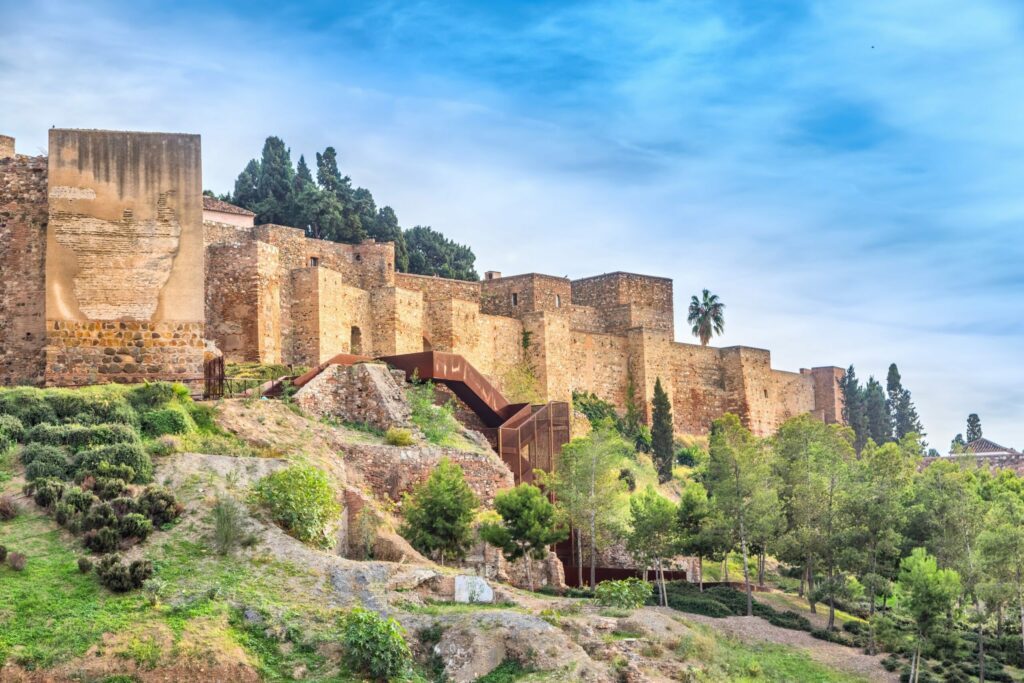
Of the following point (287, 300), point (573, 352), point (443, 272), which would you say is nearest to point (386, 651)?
point (287, 300)

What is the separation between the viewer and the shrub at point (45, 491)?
23234 mm

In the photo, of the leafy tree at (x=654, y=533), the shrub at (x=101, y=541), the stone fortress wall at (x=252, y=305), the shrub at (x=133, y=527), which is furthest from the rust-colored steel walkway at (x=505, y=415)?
the shrub at (x=101, y=541)

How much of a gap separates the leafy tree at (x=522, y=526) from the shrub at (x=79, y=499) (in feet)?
33.3

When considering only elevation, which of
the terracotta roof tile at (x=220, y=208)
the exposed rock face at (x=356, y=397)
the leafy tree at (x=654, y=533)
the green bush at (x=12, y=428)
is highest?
the terracotta roof tile at (x=220, y=208)

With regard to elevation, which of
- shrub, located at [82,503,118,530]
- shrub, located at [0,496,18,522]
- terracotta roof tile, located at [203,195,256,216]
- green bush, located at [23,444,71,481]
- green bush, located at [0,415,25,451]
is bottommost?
shrub, located at [82,503,118,530]

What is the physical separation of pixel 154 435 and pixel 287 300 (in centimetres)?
1884

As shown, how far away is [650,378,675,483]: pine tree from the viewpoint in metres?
53.7

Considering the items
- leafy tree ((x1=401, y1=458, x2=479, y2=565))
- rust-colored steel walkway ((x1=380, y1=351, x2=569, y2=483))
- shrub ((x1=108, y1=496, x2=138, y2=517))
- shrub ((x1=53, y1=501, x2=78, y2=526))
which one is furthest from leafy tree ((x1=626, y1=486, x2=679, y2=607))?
shrub ((x1=53, y1=501, x2=78, y2=526))

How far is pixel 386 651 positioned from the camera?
20.2m

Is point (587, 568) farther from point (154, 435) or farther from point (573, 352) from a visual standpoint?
point (573, 352)

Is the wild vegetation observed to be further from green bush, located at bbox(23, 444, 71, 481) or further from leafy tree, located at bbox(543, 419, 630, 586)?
green bush, located at bbox(23, 444, 71, 481)

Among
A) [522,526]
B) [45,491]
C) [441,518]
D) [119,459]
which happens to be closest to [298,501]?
[119,459]

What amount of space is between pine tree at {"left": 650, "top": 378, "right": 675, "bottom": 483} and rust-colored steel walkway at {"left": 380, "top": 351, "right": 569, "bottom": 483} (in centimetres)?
1350

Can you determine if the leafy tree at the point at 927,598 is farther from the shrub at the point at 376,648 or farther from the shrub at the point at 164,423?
the shrub at the point at 164,423
